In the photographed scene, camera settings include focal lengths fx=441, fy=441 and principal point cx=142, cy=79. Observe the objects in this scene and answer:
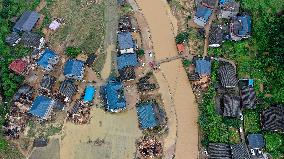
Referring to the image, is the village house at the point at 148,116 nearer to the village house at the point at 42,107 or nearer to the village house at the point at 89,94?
the village house at the point at 89,94

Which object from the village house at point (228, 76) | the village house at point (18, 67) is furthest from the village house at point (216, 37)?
the village house at point (18, 67)

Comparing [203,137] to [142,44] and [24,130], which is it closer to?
[142,44]

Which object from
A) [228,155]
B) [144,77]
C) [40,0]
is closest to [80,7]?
[40,0]

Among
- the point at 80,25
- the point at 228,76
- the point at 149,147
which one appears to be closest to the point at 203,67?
the point at 228,76

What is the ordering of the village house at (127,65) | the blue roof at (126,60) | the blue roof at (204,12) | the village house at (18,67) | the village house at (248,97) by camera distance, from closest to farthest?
1. the village house at (248,97)
2. the village house at (127,65)
3. the village house at (18,67)
4. the blue roof at (126,60)
5. the blue roof at (204,12)

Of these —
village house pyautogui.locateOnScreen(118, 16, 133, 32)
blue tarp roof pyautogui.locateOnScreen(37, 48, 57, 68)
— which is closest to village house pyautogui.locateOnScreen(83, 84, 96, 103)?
blue tarp roof pyautogui.locateOnScreen(37, 48, 57, 68)

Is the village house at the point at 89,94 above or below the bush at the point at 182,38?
below

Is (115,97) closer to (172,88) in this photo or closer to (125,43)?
(172,88)
